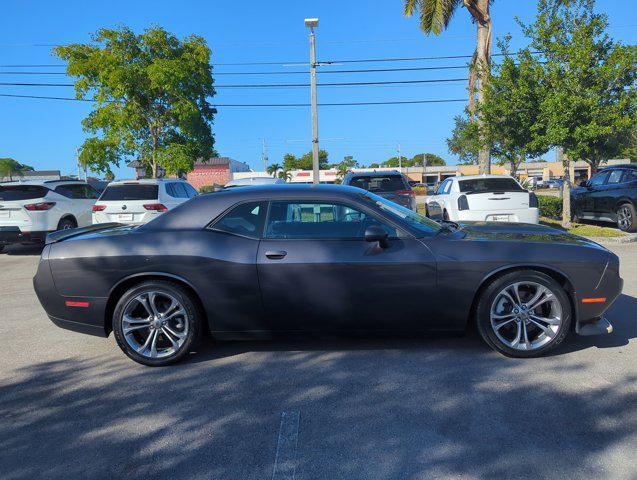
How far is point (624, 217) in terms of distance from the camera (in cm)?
1228

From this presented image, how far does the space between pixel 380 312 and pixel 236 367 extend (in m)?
1.26

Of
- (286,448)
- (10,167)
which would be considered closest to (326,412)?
(286,448)

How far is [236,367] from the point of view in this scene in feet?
13.3

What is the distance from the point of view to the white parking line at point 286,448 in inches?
101

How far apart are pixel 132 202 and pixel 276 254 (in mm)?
7064

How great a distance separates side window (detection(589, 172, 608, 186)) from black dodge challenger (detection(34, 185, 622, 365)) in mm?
10266

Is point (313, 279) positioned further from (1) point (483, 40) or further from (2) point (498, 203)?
(1) point (483, 40)

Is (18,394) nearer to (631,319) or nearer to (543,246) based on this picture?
(543,246)

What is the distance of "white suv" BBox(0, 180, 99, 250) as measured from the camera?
10.5m

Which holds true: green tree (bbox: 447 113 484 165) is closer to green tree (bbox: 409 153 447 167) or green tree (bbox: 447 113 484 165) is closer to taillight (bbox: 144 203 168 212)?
taillight (bbox: 144 203 168 212)

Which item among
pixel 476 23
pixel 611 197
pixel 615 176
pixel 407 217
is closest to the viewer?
pixel 407 217

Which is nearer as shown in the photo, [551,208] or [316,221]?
[316,221]

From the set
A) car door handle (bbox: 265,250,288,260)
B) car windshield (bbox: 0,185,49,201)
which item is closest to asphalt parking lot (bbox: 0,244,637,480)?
car door handle (bbox: 265,250,288,260)

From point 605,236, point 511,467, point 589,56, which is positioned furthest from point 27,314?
point 589,56
